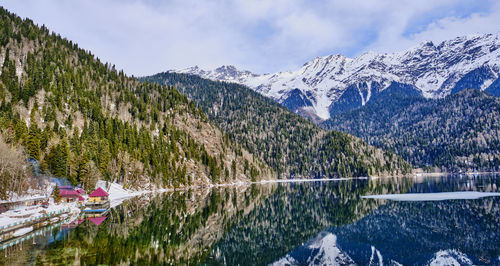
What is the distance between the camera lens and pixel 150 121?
558ft

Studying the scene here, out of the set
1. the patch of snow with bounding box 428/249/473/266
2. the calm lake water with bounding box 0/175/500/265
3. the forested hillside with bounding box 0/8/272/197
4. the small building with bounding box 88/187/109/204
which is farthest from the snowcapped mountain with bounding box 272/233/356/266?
the forested hillside with bounding box 0/8/272/197

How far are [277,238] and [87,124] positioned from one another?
10635 centimetres

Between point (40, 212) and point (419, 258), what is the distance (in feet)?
177

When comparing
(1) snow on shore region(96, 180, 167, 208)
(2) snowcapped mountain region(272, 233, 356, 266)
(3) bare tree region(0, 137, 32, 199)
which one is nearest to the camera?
(2) snowcapped mountain region(272, 233, 356, 266)

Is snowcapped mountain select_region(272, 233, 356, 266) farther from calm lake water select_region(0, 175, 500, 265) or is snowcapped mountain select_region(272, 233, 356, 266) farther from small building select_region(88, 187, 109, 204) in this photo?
small building select_region(88, 187, 109, 204)

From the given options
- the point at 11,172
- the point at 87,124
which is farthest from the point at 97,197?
the point at 87,124

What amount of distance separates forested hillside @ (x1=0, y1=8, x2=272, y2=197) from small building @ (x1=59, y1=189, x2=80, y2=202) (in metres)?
8.18

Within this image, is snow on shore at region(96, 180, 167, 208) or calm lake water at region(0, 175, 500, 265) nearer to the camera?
calm lake water at region(0, 175, 500, 265)

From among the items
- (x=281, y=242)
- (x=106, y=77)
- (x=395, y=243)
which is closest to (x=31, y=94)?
(x=106, y=77)

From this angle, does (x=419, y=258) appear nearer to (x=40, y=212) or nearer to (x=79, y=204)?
(x=40, y=212)

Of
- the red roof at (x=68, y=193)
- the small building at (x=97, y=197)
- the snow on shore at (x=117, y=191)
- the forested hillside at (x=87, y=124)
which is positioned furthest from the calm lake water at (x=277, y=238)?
the snow on shore at (x=117, y=191)

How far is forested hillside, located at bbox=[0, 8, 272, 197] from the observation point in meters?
97.9

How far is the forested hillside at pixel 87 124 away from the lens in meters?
97.9

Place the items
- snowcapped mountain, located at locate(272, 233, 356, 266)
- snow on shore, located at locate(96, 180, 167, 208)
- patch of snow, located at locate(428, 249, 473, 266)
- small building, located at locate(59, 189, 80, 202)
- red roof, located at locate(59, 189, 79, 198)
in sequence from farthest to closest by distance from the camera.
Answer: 1. snow on shore, located at locate(96, 180, 167, 208)
2. red roof, located at locate(59, 189, 79, 198)
3. small building, located at locate(59, 189, 80, 202)
4. snowcapped mountain, located at locate(272, 233, 356, 266)
5. patch of snow, located at locate(428, 249, 473, 266)
